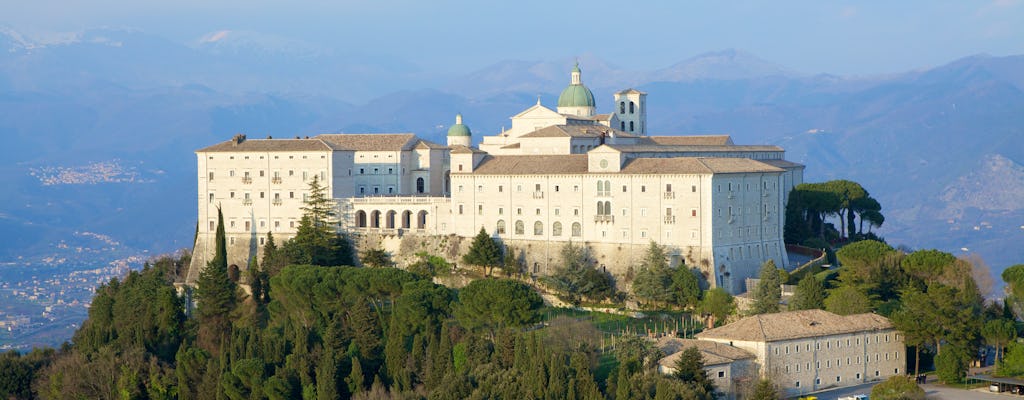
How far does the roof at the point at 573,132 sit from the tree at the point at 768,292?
14.8 m

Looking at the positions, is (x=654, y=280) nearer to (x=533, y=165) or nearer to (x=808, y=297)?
(x=808, y=297)

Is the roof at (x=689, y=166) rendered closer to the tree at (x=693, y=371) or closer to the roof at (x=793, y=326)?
the roof at (x=793, y=326)

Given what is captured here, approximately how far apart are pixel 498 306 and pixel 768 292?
36.4ft

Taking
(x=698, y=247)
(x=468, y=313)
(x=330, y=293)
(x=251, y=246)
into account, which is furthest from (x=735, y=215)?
(x=251, y=246)

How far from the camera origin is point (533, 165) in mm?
68562

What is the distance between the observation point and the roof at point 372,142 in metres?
75.9

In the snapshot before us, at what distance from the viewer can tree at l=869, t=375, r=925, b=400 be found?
49906 mm

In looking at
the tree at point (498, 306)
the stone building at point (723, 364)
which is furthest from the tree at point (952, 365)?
the tree at point (498, 306)

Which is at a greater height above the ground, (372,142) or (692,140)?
(372,142)

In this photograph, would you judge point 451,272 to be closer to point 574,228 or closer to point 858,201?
point 574,228

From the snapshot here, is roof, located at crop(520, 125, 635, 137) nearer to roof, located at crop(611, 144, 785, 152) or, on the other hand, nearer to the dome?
roof, located at crop(611, 144, 785, 152)

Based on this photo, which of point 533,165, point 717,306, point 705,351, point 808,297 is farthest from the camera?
point 533,165

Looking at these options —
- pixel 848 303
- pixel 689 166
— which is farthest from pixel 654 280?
pixel 848 303

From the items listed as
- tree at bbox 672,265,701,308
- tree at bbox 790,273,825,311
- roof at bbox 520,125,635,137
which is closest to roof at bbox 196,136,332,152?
roof at bbox 520,125,635,137
